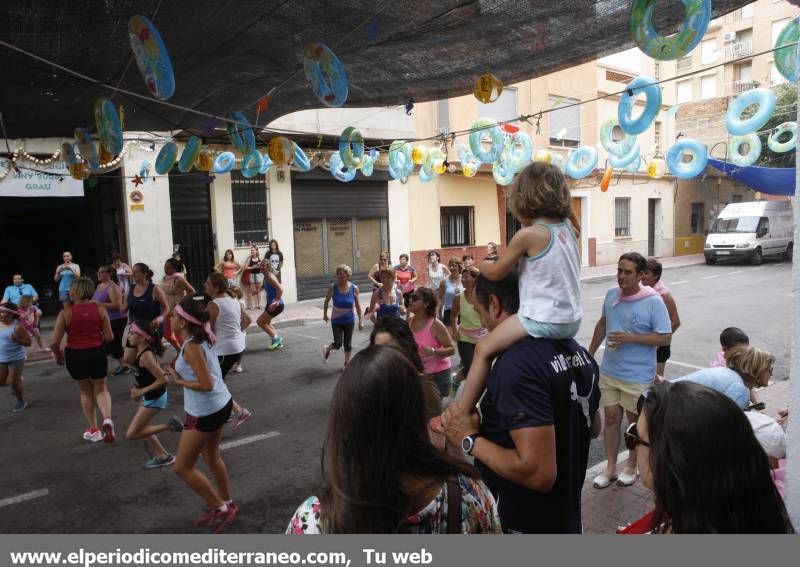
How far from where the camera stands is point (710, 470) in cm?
145

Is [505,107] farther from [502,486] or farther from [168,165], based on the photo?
[502,486]

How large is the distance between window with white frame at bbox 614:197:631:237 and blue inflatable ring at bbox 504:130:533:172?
624 inches

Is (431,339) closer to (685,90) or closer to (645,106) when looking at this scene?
(645,106)

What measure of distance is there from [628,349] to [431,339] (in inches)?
63.9

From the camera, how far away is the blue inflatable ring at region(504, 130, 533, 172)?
1184 centimetres

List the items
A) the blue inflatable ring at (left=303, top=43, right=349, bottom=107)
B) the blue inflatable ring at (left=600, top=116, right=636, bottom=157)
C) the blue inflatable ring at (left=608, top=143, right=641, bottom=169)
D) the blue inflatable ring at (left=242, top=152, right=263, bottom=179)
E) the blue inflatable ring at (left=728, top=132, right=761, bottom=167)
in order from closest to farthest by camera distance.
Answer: the blue inflatable ring at (left=303, top=43, right=349, bottom=107) < the blue inflatable ring at (left=242, top=152, right=263, bottom=179) < the blue inflatable ring at (left=728, top=132, right=761, bottom=167) < the blue inflatable ring at (left=600, top=116, right=636, bottom=157) < the blue inflatable ring at (left=608, top=143, right=641, bottom=169)

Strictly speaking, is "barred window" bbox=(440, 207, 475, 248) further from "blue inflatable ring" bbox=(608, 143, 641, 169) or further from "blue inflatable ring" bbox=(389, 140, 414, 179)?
"blue inflatable ring" bbox=(608, 143, 641, 169)

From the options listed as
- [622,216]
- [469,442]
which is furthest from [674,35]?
[622,216]

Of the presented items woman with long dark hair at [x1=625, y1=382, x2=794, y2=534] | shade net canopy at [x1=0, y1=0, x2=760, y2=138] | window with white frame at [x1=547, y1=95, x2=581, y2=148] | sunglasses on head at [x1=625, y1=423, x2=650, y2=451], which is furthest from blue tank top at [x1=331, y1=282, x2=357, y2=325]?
window with white frame at [x1=547, y1=95, x2=581, y2=148]

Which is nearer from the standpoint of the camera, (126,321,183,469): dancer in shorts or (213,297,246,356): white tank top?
(126,321,183,469): dancer in shorts

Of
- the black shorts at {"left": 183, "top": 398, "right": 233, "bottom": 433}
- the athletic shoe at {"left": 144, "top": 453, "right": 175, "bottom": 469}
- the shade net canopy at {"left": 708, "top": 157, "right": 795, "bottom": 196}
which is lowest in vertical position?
the athletic shoe at {"left": 144, "top": 453, "right": 175, "bottom": 469}

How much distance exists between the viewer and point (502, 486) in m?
2.15
